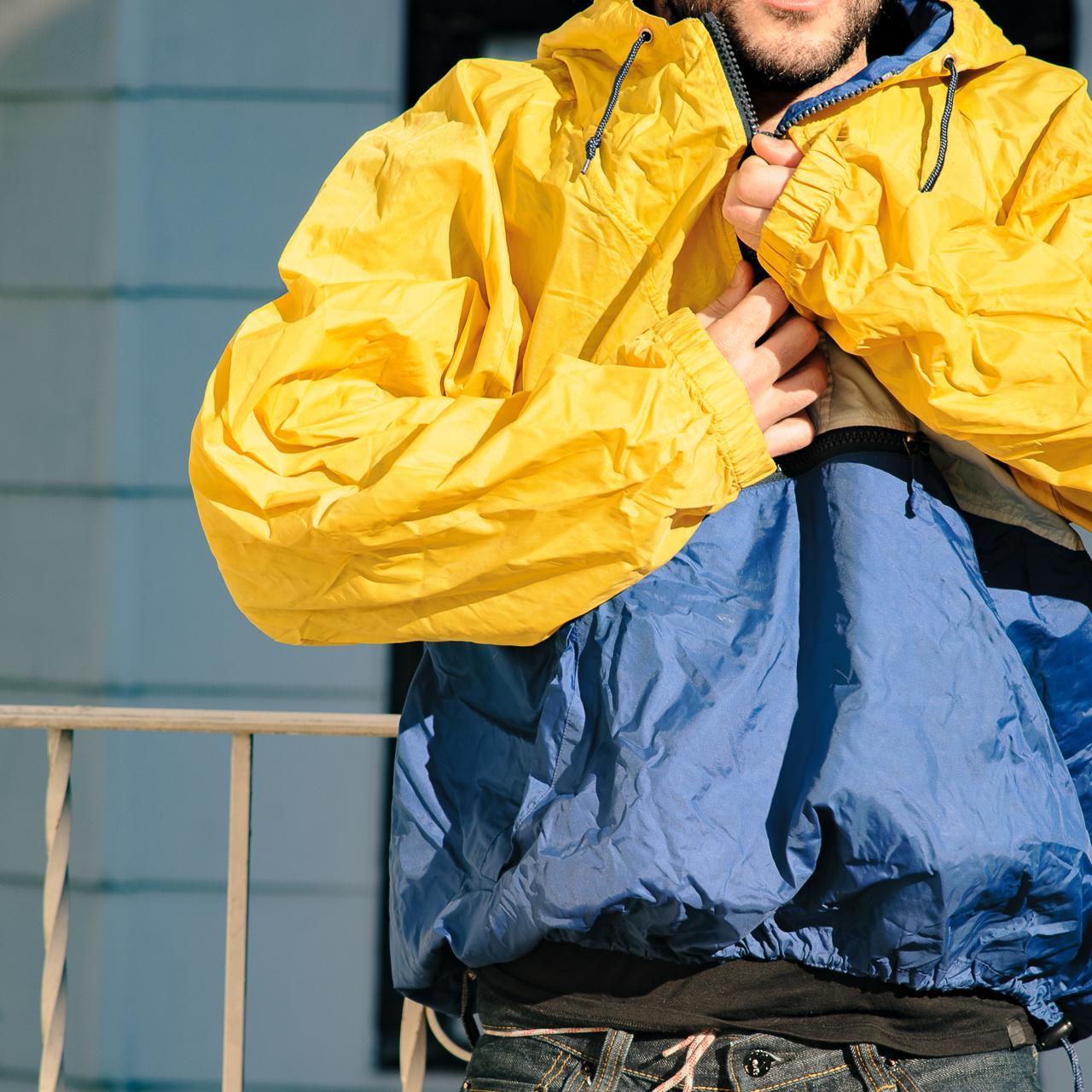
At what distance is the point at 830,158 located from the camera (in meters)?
1.16

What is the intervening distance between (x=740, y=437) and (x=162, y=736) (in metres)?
2.43

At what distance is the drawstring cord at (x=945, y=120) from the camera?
4.00ft

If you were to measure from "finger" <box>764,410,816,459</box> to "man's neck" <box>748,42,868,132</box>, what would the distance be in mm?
340

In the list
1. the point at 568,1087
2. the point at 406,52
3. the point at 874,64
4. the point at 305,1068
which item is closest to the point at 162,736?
the point at 305,1068

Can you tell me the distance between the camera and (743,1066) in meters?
1.13

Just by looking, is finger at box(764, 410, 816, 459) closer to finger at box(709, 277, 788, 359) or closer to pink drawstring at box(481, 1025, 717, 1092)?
finger at box(709, 277, 788, 359)

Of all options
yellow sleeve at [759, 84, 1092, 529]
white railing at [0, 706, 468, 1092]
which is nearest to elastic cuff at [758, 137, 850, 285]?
yellow sleeve at [759, 84, 1092, 529]

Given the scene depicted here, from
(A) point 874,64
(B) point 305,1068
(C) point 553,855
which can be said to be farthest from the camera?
(B) point 305,1068

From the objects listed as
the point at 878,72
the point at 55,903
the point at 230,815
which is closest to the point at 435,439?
the point at 878,72

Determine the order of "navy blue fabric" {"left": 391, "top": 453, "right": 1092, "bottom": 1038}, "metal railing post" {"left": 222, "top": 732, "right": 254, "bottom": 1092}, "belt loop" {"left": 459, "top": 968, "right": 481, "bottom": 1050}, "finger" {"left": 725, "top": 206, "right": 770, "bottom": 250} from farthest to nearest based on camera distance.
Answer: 1. "metal railing post" {"left": 222, "top": 732, "right": 254, "bottom": 1092}
2. "belt loop" {"left": 459, "top": 968, "right": 481, "bottom": 1050}
3. "finger" {"left": 725, "top": 206, "right": 770, "bottom": 250}
4. "navy blue fabric" {"left": 391, "top": 453, "right": 1092, "bottom": 1038}

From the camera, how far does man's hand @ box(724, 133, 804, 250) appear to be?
1.18 m

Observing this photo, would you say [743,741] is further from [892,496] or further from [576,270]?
[576,270]

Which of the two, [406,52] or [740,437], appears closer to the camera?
[740,437]

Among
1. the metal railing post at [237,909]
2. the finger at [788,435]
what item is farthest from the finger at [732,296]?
the metal railing post at [237,909]
